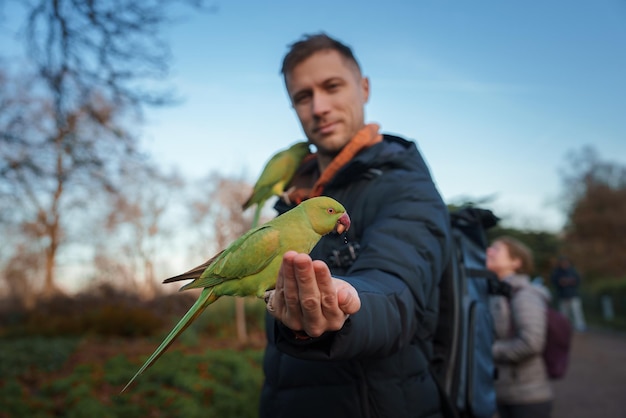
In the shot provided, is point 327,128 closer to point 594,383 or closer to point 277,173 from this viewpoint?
point 277,173

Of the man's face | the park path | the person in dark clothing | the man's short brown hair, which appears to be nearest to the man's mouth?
the man's face

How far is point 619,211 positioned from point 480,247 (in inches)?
1249

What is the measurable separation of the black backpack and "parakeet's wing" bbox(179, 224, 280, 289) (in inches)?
50.8

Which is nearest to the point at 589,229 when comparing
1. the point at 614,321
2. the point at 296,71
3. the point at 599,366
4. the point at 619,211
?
the point at 619,211

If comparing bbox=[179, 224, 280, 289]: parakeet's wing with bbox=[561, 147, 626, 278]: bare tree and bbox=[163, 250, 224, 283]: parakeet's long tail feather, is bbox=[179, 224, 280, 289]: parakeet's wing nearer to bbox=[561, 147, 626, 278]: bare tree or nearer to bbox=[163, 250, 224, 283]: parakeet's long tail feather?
bbox=[163, 250, 224, 283]: parakeet's long tail feather

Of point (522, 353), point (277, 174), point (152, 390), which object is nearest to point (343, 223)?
point (277, 174)

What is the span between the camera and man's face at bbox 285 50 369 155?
7.91ft

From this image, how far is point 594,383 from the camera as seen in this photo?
1073cm

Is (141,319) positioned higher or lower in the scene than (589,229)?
lower

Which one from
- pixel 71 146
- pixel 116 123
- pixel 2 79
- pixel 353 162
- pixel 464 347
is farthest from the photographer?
pixel 2 79

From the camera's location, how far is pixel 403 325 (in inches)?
66.6

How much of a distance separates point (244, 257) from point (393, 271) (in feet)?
2.08

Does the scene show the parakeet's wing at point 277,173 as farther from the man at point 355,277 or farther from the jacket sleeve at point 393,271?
the jacket sleeve at point 393,271

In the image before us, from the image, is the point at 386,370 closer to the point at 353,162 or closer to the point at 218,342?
the point at 353,162
